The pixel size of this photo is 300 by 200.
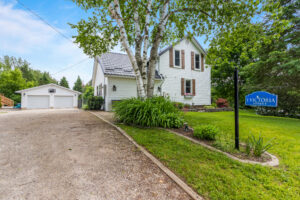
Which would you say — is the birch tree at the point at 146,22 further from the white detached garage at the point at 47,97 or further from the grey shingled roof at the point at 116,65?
the white detached garage at the point at 47,97

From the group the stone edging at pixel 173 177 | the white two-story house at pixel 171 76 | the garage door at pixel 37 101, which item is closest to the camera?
the stone edging at pixel 173 177

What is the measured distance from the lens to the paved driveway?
62.2 inches

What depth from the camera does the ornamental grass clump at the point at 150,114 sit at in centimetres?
451

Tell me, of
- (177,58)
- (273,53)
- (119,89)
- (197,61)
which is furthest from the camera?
(197,61)

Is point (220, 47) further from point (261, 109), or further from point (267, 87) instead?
point (261, 109)

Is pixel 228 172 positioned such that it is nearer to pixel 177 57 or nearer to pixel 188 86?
pixel 188 86

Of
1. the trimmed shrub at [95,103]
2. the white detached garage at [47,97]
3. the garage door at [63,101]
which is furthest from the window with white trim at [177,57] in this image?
the garage door at [63,101]

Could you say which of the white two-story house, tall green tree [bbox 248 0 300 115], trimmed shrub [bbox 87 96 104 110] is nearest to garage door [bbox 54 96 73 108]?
trimmed shrub [bbox 87 96 104 110]

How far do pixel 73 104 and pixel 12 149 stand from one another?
53.6ft

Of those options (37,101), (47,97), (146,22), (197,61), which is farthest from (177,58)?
(37,101)

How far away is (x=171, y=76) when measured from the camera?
11.3 m

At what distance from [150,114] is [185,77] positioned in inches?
322

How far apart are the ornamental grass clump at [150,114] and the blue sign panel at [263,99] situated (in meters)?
2.21

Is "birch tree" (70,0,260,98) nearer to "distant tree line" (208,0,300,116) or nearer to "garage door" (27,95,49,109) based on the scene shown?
"distant tree line" (208,0,300,116)
